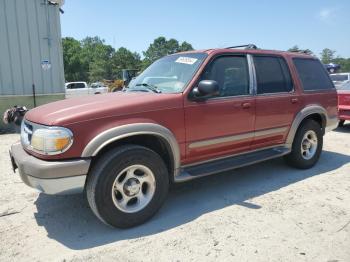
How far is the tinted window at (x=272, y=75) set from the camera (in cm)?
475

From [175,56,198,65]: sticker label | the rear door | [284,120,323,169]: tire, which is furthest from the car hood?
[284,120,323,169]: tire

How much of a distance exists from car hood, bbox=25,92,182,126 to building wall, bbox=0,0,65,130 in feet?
26.3

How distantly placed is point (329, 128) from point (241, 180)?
2.07 m

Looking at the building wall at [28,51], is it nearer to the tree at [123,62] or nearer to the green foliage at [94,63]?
the green foliage at [94,63]

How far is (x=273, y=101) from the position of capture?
190 inches

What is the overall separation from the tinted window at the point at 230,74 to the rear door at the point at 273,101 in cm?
23

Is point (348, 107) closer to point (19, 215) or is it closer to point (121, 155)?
point (121, 155)

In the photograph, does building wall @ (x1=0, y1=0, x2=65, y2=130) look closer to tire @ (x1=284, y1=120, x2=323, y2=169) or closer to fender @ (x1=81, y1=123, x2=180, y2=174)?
fender @ (x1=81, y1=123, x2=180, y2=174)

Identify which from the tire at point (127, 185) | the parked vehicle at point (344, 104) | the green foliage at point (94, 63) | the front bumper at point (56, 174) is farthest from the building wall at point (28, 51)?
the green foliage at point (94, 63)

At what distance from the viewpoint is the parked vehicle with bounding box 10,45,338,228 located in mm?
3205

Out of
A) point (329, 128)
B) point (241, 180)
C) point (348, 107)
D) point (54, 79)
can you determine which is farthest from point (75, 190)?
point (54, 79)

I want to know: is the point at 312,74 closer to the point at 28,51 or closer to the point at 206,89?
the point at 206,89

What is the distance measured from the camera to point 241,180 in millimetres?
5082

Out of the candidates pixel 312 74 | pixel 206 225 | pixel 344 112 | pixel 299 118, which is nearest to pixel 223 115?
pixel 206 225
